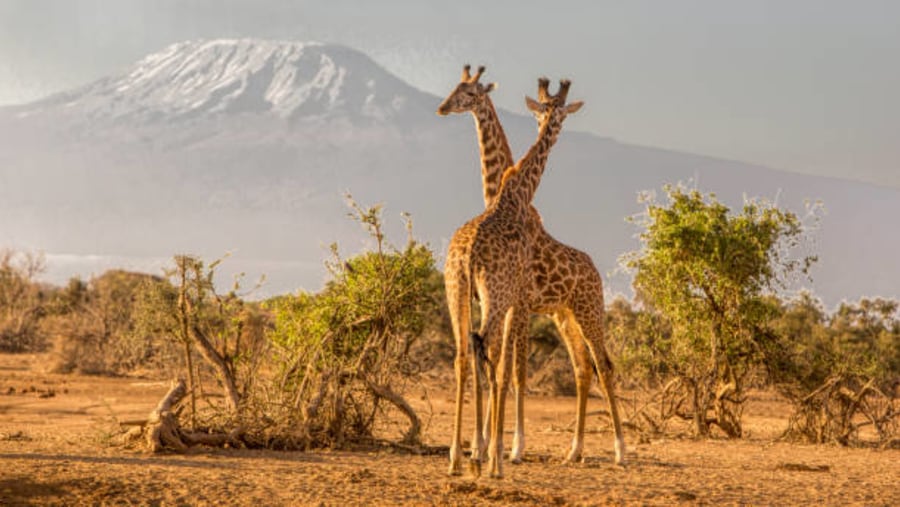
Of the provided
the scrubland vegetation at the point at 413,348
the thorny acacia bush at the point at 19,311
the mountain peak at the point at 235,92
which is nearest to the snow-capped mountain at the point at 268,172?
the mountain peak at the point at 235,92

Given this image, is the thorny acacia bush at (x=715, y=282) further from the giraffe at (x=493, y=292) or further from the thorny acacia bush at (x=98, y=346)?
the thorny acacia bush at (x=98, y=346)

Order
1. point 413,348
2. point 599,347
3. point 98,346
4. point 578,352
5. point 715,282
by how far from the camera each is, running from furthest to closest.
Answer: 1. point 98,346
2. point 413,348
3. point 715,282
4. point 578,352
5. point 599,347

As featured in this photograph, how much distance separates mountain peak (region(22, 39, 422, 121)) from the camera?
590 feet

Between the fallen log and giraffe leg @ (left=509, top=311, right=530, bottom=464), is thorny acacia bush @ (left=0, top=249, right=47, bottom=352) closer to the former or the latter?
the fallen log

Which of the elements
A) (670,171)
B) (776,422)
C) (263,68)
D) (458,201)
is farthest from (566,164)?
(776,422)

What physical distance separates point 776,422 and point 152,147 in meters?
164

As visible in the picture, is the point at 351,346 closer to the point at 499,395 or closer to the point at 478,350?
the point at 499,395

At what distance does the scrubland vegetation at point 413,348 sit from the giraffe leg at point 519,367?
5.39ft

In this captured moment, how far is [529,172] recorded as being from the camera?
37.5 ft

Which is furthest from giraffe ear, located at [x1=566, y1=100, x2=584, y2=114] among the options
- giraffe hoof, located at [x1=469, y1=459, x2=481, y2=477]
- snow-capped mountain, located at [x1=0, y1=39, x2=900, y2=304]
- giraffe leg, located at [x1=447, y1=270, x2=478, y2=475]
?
snow-capped mountain, located at [x1=0, y1=39, x2=900, y2=304]

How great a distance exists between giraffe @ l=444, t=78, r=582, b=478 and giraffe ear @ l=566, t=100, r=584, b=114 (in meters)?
1.55

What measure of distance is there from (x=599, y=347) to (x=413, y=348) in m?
7.18

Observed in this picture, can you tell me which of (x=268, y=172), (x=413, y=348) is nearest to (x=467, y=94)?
(x=413, y=348)

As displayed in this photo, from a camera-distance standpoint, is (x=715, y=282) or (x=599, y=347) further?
(x=715, y=282)
